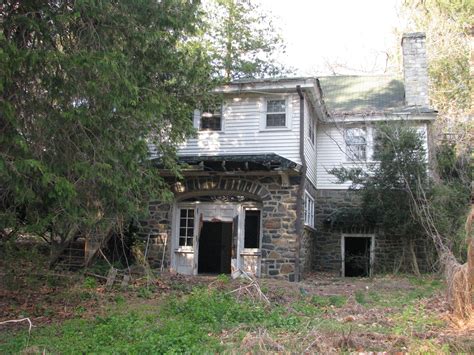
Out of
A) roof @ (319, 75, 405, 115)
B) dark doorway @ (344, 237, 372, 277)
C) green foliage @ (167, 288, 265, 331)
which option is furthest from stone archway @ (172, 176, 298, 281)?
roof @ (319, 75, 405, 115)

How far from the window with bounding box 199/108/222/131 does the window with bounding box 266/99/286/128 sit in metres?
1.60

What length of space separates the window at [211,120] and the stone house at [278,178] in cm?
3

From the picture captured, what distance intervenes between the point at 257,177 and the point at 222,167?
3.72 feet

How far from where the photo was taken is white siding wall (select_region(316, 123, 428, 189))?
57.0 feet

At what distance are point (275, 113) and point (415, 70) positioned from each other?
6.32m

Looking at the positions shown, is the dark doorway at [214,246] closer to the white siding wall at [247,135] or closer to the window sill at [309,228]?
the window sill at [309,228]

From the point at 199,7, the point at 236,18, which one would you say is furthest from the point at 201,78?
the point at 236,18

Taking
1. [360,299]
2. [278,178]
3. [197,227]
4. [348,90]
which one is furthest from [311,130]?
[360,299]

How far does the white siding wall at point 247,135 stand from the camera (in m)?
14.5

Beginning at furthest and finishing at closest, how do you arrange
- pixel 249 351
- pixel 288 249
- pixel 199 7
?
pixel 288 249, pixel 199 7, pixel 249 351

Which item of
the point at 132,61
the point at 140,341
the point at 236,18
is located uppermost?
the point at 236,18

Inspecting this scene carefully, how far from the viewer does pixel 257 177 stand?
14141 millimetres

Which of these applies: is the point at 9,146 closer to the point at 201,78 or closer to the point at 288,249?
the point at 201,78

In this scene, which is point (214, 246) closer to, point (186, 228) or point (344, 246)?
point (186, 228)
